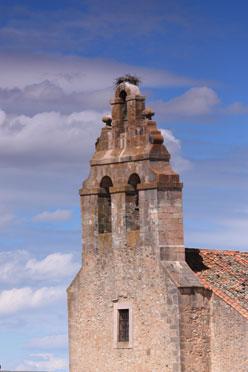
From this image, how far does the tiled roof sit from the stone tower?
803 mm

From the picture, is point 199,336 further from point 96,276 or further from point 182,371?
point 96,276

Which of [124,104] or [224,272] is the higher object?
[124,104]

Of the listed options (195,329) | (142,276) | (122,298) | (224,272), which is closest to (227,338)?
(195,329)

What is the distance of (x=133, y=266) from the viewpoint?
1715 inches

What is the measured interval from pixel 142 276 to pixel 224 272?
2873mm

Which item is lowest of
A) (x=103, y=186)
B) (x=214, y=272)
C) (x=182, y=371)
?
(x=182, y=371)

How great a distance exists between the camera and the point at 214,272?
4416 centimetres

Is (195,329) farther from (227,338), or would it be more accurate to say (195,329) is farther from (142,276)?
(142,276)

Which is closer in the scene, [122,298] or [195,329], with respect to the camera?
[195,329]

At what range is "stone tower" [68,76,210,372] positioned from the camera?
42.2 metres

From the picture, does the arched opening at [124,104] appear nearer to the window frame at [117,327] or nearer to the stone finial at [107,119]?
the stone finial at [107,119]

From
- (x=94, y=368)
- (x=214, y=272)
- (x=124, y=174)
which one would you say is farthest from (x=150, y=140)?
(x=94, y=368)

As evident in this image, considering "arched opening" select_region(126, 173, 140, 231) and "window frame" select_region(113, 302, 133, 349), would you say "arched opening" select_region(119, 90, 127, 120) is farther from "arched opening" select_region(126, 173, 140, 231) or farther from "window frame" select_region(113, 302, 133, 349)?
"window frame" select_region(113, 302, 133, 349)

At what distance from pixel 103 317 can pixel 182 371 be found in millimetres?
3857
